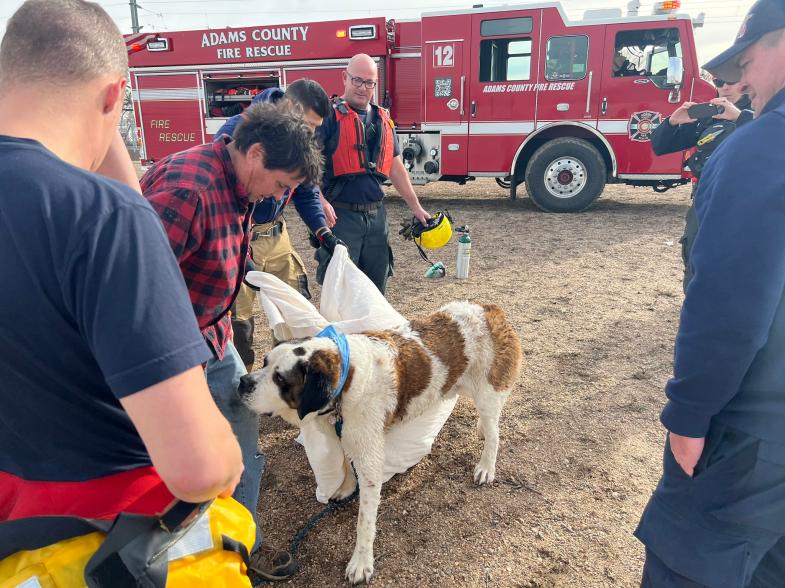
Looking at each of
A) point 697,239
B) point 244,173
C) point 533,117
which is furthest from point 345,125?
point 533,117

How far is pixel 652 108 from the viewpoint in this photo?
8.70 m

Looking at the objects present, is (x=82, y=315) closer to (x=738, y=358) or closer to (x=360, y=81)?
(x=738, y=358)

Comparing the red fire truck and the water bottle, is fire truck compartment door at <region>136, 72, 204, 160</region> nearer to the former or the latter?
the red fire truck

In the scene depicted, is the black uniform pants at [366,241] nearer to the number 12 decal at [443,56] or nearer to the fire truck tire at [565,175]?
the fire truck tire at [565,175]

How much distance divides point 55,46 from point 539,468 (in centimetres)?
303

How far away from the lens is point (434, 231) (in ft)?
14.6

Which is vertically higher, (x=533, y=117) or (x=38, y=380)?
(x=533, y=117)

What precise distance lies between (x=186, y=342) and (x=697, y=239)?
130 centimetres

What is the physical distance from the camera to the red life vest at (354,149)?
3855 mm

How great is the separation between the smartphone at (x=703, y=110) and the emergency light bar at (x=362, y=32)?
8029mm

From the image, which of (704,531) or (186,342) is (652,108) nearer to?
(704,531)

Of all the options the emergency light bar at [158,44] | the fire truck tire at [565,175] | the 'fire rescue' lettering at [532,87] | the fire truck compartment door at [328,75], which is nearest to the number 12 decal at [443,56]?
the 'fire rescue' lettering at [532,87]

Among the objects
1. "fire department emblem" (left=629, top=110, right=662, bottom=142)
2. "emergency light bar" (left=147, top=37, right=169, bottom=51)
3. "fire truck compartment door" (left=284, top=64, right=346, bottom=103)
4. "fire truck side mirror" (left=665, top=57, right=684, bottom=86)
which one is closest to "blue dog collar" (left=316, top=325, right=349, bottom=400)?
"fire truck side mirror" (left=665, top=57, right=684, bottom=86)

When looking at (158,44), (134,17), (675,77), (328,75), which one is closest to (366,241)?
(675,77)
